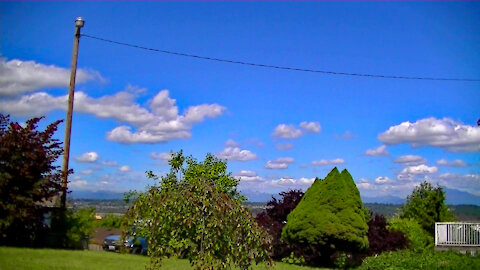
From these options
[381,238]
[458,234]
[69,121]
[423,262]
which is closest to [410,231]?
[458,234]

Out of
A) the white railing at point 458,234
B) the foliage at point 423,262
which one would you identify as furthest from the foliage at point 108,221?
the foliage at point 423,262

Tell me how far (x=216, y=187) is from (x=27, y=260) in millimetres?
6090

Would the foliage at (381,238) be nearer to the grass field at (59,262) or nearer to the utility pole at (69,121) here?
the grass field at (59,262)

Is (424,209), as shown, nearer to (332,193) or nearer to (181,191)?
(332,193)

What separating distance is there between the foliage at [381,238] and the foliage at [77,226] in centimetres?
979

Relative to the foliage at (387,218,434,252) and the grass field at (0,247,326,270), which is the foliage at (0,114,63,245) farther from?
the foliage at (387,218,434,252)

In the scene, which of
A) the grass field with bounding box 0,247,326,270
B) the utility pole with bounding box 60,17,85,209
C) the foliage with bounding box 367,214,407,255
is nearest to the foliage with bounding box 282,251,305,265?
the foliage with bounding box 367,214,407,255

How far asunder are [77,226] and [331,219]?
26.8 ft

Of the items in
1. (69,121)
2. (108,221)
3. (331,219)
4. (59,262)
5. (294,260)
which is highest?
(69,121)

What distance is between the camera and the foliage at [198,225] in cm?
717

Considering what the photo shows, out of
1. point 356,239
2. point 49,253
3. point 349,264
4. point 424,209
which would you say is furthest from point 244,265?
point 424,209

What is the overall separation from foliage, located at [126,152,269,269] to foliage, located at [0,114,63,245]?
24.6 ft

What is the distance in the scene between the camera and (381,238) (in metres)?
18.3

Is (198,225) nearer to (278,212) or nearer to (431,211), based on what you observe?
(278,212)
